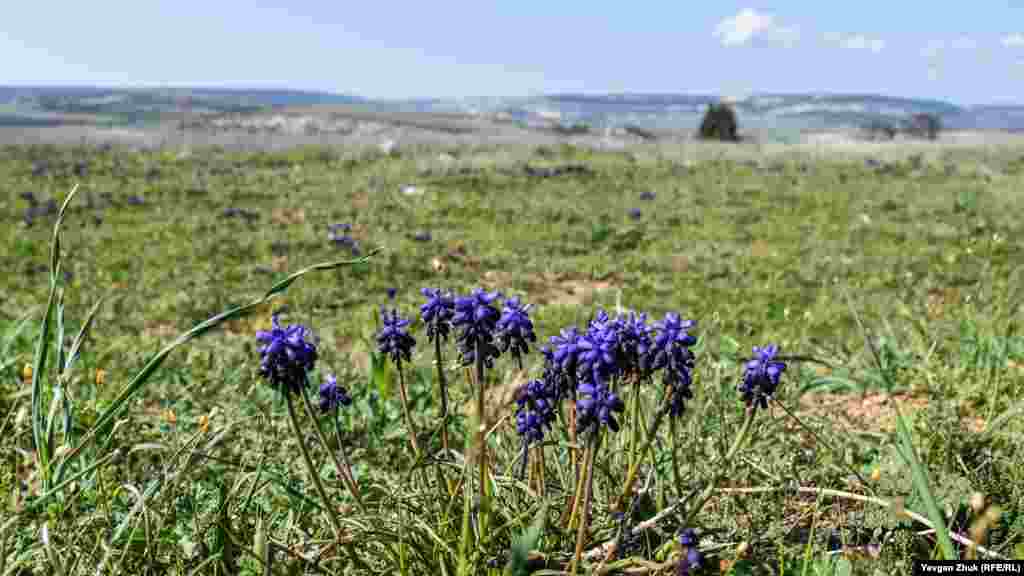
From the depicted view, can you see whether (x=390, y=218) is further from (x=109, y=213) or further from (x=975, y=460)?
(x=975, y=460)

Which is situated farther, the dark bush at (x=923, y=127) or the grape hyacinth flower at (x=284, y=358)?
the dark bush at (x=923, y=127)

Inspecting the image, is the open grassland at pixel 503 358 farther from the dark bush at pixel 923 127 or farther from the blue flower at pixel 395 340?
the dark bush at pixel 923 127

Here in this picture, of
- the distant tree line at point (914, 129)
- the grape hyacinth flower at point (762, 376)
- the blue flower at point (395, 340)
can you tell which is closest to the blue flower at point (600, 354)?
the grape hyacinth flower at point (762, 376)

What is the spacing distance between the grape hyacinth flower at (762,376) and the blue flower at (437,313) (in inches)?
39.0

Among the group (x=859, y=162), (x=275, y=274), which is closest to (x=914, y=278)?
(x=275, y=274)

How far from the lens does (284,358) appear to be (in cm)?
239

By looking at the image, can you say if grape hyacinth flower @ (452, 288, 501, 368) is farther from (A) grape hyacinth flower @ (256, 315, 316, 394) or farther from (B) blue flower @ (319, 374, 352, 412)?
(B) blue flower @ (319, 374, 352, 412)

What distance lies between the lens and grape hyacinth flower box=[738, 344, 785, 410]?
238 cm

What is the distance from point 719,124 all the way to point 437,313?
2724 inches

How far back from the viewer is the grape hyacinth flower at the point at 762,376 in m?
2.38

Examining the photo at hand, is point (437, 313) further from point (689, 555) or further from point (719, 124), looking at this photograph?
point (719, 124)

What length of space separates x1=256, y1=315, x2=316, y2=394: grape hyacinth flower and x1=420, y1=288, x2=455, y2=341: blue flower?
419 mm

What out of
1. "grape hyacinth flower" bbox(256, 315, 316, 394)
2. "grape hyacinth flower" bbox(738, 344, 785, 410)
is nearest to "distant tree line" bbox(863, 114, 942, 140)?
"grape hyacinth flower" bbox(738, 344, 785, 410)

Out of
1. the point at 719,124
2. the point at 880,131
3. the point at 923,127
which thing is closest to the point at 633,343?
the point at 719,124
